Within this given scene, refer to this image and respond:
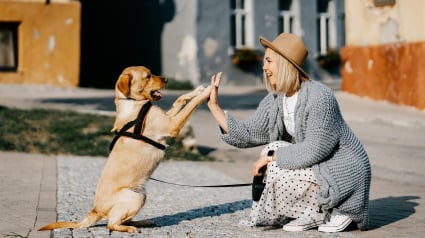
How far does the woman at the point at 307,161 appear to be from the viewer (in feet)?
21.0

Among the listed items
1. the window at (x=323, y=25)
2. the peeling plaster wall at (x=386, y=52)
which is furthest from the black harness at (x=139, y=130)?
the window at (x=323, y=25)

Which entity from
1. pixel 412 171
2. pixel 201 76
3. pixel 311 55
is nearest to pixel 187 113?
pixel 412 171

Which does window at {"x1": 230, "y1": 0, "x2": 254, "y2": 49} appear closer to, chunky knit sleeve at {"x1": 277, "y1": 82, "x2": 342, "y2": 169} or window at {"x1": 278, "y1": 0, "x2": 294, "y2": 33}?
window at {"x1": 278, "y1": 0, "x2": 294, "y2": 33}

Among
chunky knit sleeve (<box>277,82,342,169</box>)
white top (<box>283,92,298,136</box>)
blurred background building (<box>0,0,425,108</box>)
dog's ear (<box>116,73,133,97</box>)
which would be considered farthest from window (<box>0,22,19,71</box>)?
chunky knit sleeve (<box>277,82,342,169</box>)

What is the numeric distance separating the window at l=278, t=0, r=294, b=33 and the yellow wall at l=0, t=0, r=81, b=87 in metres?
7.40

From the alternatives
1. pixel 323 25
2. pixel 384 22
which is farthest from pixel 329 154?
pixel 323 25

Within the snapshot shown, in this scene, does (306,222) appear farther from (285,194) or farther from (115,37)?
(115,37)

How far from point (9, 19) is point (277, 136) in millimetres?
17317

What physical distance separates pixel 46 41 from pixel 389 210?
17.0 m

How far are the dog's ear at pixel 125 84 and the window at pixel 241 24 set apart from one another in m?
21.0

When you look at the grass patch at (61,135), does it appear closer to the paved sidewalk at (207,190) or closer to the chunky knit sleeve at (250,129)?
the paved sidewalk at (207,190)

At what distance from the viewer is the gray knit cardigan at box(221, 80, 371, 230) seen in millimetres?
6367

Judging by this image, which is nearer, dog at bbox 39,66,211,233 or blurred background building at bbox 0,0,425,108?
dog at bbox 39,66,211,233

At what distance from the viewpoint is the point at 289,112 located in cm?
667
